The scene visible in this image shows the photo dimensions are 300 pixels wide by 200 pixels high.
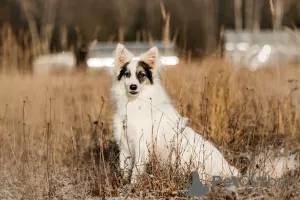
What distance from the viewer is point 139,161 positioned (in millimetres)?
5613

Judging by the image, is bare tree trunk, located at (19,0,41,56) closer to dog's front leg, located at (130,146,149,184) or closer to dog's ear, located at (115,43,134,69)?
dog's ear, located at (115,43,134,69)

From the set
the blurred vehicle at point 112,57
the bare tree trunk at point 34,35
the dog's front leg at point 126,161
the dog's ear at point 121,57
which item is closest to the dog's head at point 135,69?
the dog's ear at point 121,57

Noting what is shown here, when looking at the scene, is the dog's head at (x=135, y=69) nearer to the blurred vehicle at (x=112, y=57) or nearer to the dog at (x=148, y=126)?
the dog at (x=148, y=126)

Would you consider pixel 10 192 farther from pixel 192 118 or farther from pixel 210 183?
pixel 192 118

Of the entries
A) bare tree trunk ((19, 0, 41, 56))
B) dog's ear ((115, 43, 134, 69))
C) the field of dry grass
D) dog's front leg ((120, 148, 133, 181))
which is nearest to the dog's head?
dog's ear ((115, 43, 134, 69))

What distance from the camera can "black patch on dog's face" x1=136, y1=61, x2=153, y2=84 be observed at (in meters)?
5.99

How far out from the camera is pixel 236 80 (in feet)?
25.2

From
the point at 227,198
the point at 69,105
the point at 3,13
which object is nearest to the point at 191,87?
the point at 69,105

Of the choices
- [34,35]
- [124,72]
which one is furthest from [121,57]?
[34,35]

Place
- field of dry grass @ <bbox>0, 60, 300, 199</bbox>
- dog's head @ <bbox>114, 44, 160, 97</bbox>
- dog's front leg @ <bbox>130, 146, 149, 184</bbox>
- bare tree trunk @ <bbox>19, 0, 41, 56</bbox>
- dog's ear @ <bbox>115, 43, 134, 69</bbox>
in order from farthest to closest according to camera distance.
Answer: bare tree trunk @ <bbox>19, 0, 41, 56</bbox> < dog's ear @ <bbox>115, 43, 134, 69</bbox> < dog's head @ <bbox>114, 44, 160, 97</bbox> < dog's front leg @ <bbox>130, 146, 149, 184</bbox> < field of dry grass @ <bbox>0, 60, 300, 199</bbox>

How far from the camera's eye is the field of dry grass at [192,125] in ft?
16.3

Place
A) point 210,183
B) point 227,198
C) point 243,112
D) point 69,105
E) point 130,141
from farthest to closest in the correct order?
point 69,105, point 243,112, point 130,141, point 210,183, point 227,198

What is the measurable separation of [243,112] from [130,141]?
174 cm

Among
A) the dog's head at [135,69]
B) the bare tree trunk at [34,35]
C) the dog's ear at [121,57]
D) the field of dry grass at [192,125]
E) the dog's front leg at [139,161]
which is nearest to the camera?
the field of dry grass at [192,125]
